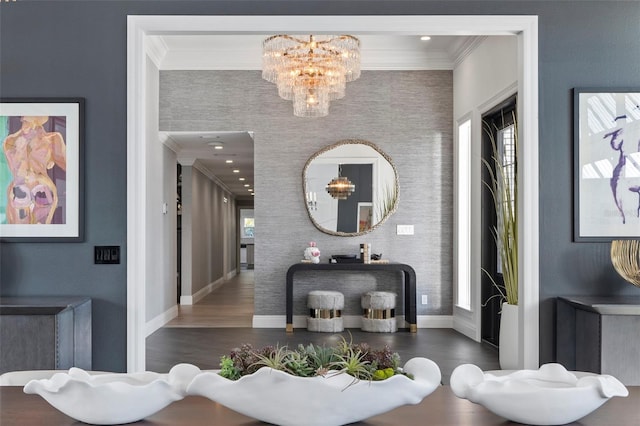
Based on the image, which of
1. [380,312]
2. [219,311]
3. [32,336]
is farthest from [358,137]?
[32,336]

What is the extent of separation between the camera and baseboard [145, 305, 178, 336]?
249 inches

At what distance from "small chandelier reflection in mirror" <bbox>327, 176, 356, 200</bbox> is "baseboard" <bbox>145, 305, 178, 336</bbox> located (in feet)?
8.55

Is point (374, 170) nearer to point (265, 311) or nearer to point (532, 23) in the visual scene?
point (265, 311)

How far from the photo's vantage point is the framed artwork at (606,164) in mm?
3348

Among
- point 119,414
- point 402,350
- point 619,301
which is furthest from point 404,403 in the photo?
point 402,350

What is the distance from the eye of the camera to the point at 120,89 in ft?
10.8

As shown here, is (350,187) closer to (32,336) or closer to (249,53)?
(249,53)

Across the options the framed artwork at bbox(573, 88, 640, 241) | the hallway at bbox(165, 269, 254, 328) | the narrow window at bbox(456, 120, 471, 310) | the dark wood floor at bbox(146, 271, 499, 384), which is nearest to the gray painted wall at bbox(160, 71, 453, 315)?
the narrow window at bbox(456, 120, 471, 310)

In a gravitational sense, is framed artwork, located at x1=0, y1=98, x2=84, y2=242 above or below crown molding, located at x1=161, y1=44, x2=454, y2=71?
below

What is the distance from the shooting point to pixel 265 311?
678 centimetres

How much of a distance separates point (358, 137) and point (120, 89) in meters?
3.84

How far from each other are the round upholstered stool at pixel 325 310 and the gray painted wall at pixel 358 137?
0.34m

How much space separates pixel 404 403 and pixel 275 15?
2.63 metres

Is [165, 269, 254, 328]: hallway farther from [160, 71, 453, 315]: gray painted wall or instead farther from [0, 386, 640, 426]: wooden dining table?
[0, 386, 640, 426]: wooden dining table
